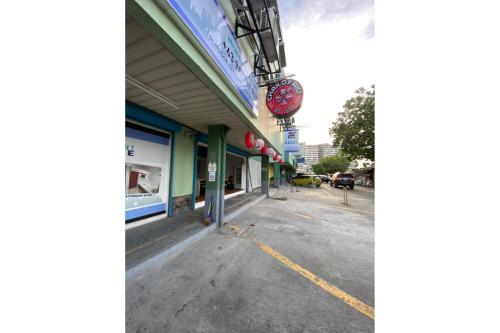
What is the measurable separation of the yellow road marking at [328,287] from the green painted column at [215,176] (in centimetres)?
189

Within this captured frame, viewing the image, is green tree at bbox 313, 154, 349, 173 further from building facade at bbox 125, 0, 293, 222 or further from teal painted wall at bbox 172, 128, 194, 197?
teal painted wall at bbox 172, 128, 194, 197

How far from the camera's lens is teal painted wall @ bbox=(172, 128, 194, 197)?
5156 millimetres

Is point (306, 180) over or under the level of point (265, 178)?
under

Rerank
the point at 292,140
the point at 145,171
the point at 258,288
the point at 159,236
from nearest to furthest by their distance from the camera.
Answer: the point at 258,288, the point at 159,236, the point at 145,171, the point at 292,140

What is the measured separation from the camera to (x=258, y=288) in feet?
7.54

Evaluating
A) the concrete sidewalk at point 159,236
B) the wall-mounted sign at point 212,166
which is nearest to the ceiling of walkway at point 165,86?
the wall-mounted sign at point 212,166

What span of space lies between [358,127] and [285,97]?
12.3 metres

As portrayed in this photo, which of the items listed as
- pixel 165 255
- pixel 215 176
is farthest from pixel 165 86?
pixel 165 255

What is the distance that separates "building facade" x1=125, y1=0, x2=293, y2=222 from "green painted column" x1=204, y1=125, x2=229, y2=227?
27mm

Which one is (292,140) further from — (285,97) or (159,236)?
(159,236)

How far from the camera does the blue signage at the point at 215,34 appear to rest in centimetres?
203
